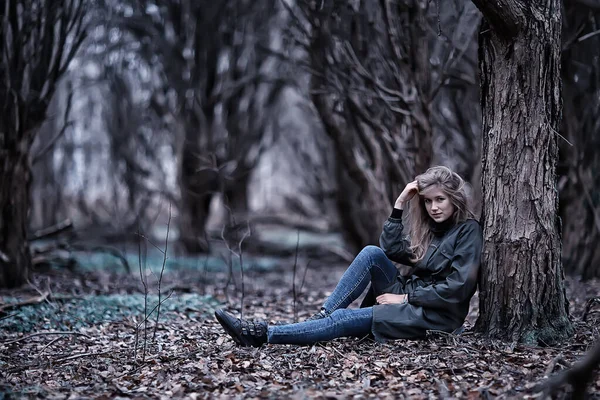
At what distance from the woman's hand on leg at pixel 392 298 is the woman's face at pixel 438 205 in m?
0.54

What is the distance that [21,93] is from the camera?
6.21 metres

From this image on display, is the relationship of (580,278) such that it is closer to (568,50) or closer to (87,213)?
(568,50)

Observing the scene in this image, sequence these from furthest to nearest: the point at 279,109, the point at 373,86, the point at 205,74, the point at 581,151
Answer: the point at 279,109 < the point at 205,74 < the point at 581,151 < the point at 373,86

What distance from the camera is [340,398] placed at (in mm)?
3111

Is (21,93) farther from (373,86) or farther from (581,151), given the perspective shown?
(581,151)

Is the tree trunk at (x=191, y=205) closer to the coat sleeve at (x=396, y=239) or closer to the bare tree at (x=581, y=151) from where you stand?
the bare tree at (x=581, y=151)

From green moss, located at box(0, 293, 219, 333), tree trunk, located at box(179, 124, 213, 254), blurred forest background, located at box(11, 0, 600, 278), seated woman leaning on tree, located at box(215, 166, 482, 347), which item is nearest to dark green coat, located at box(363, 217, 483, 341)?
seated woman leaning on tree, located at box(215, 166, 482, 347)

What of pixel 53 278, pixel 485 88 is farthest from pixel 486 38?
pixel 53 278

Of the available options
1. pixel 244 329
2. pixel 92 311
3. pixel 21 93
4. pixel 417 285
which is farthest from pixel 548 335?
pixel 21 93

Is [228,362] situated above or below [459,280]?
below

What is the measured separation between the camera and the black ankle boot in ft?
12.7

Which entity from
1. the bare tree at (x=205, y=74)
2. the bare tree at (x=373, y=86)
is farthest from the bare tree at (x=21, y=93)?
the bare tree at (x=205, y=74)

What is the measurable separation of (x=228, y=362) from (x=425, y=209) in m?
1.63

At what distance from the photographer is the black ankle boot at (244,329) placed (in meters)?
3.88
